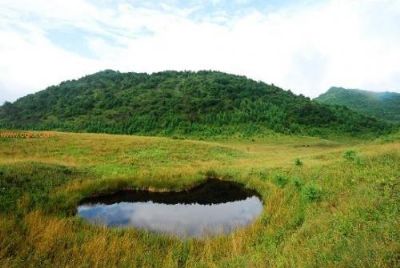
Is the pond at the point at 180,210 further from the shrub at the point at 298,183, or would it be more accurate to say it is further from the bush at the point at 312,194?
the bush at the point at 312,194

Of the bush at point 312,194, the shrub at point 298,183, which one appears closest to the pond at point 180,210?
the shrub at point 298,183

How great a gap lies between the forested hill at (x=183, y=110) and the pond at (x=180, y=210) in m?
58.5

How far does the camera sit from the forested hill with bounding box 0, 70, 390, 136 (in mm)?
87625

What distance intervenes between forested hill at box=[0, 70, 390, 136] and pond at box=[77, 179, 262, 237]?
192 feet

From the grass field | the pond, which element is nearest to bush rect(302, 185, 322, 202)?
the grass field

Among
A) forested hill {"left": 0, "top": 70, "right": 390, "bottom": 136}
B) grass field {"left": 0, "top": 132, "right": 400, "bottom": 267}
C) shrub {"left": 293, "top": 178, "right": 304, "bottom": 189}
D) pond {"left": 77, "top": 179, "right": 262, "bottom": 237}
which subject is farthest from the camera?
forested hill {"left": 0, "top": 70, "right": 390, "bottom": 136}

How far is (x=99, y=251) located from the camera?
987 centimetres

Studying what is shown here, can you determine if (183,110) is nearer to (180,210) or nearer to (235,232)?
(180,210)

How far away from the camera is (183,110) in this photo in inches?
3797

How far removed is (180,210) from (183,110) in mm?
78546

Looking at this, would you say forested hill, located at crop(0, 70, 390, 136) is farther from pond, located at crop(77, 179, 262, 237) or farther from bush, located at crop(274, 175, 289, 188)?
pond, located at crop(77, 179, 262, 237)

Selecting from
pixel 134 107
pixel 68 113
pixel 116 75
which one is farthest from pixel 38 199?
pixel 116 75

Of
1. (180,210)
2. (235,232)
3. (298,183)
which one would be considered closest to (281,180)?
(298,183)

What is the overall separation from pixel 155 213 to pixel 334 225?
33.4 ft
